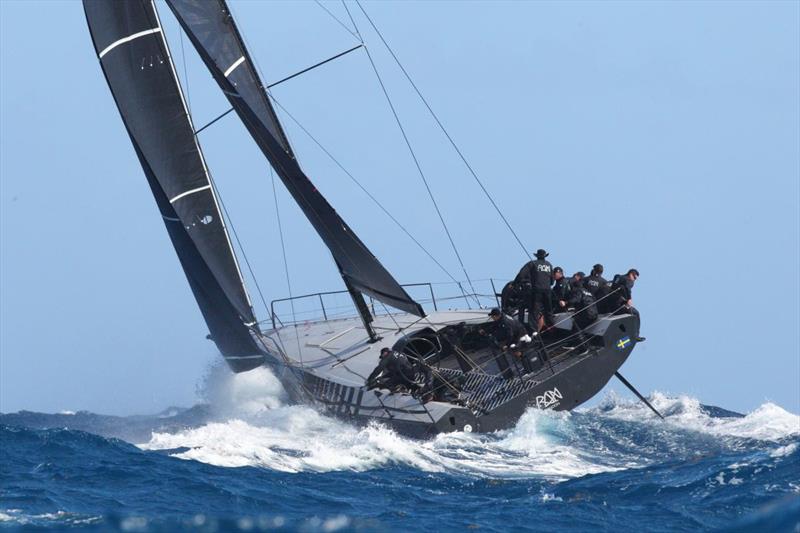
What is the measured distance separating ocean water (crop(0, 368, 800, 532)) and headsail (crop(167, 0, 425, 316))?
2250 mm

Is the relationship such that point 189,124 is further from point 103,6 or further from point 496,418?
point 496,418

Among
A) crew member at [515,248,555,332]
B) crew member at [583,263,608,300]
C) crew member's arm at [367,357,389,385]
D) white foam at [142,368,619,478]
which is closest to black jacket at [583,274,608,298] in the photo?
crew member at [583,263,608,300]

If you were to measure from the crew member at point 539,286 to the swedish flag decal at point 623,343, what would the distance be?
4.08 ft

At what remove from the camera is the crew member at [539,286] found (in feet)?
64.9

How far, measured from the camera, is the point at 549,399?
1847 centimetres

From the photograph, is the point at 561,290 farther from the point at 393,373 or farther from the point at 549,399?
the point at 393,373

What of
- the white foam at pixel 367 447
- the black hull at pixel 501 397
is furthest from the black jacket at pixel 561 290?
the white foam at pixel 367 447

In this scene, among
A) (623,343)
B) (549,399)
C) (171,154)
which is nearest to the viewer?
(549,399)

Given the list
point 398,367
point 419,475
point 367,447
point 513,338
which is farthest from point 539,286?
point 419,475

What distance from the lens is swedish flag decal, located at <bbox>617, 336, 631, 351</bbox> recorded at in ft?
63.2

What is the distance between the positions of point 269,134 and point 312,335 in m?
5.42

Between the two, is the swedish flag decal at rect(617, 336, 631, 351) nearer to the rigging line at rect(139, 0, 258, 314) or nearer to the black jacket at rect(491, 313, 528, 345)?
the black jacket at rect(491, 313, 528, 345)

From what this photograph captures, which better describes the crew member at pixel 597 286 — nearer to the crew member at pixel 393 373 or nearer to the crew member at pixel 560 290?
the crew member at pixel 560 290

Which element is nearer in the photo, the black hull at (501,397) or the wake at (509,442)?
the wake at (509,442)
